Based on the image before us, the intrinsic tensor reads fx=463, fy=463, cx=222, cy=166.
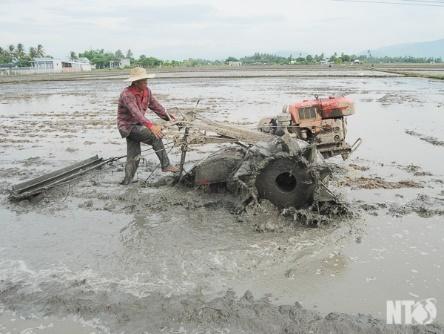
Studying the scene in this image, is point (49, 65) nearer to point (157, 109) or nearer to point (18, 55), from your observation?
point (18, 55)

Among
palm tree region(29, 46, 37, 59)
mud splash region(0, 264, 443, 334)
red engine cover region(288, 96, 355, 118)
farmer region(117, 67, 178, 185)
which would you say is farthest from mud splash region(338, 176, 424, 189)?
palm tree region(29, 46, 37, 59)

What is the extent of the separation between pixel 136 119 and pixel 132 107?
184mm

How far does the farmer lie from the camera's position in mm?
6805

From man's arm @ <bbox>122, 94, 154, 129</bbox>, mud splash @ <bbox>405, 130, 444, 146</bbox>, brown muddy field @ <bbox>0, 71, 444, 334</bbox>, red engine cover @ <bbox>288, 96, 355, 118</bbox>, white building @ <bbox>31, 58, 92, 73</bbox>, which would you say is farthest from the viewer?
white building @ <bbox>31, 58, 92, 73</bbox>

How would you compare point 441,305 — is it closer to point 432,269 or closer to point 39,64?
point 432,269

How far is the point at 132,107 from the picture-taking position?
266 inches

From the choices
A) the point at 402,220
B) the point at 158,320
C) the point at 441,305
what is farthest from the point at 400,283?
the point at 158,320

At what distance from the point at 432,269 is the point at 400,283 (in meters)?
0.47

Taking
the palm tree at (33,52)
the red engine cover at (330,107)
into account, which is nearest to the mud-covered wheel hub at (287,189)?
the red engine cover at (330,107)

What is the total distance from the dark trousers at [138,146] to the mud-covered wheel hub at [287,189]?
1893mm

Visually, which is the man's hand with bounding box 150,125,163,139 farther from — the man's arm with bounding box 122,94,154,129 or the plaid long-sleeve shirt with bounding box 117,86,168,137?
the plaid long-sleeve shirt with bounding box 117,86,168,137

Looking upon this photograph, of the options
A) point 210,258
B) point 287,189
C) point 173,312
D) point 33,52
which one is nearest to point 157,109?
point 287,189

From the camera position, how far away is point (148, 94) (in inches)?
280

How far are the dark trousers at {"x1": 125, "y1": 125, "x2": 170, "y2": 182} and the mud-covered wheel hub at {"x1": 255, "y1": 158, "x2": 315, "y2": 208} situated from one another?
1893 millimetres
